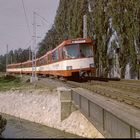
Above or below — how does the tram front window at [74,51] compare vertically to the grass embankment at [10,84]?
above

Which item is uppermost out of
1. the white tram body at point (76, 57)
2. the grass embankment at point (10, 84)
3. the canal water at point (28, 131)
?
the white tram body at point (76, 57)

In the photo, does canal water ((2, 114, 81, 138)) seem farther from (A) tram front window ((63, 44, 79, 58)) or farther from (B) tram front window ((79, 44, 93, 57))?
(B) tram front window ((79, 44, 93, 57))

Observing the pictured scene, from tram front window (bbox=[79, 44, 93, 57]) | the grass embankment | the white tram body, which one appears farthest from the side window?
the grass embankment

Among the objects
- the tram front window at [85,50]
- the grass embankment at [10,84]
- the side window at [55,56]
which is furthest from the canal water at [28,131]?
the grass embankment at [10,84]

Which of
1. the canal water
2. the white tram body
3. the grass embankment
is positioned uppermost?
the white tram body

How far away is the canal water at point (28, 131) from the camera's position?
2398 cm

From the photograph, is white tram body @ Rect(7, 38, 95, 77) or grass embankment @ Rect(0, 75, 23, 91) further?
grass embankment @ Rect(0, 75, 23, 91)

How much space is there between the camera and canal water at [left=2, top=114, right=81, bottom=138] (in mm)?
23984

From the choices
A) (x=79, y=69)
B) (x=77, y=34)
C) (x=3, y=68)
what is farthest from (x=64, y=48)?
(x=3, y=68)

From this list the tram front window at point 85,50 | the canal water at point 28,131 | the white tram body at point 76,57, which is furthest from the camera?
the tram front window at point 85,50

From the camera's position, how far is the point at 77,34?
49188 millimetres

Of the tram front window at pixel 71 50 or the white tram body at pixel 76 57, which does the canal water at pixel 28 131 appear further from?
the tram front window at pixel 71 50

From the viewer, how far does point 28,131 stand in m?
27.3

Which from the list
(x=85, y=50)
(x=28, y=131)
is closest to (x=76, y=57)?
(x=85, y=50)
